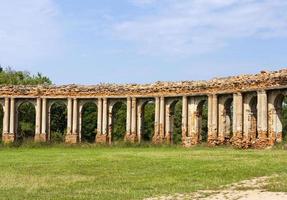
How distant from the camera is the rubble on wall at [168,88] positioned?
113ft

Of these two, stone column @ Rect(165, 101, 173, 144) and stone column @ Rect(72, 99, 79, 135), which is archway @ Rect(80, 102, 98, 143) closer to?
stone column @ Rect(72, 99, 79, 135)

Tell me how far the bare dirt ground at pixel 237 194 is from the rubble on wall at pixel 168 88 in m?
18.4

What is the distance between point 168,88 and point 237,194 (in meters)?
29.0

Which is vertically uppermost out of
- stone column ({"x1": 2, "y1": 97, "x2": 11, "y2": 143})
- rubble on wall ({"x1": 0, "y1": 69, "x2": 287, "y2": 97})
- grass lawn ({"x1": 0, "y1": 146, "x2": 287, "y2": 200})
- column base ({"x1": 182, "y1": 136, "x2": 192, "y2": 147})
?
rubble on wall ({"x1": 0, "y1": 69, "x2": 287, "y2": 97})

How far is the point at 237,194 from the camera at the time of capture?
1422cm

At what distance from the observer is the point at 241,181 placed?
16.8 m

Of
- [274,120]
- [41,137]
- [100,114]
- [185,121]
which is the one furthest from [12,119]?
[274,120]

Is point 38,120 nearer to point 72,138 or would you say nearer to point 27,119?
point 72,138

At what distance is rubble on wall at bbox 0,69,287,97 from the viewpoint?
34537 mm

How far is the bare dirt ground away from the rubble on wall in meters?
18.4

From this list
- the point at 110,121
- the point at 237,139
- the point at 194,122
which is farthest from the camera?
the point at 110,121

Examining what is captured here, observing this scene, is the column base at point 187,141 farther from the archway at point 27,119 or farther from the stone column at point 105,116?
the archway at point 27,119

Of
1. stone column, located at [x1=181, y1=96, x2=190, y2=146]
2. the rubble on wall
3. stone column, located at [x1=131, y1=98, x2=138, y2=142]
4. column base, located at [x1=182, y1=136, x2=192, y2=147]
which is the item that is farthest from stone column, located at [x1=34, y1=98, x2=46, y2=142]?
column base, located at [x1=182, y1=136, x2=192, y2=147]

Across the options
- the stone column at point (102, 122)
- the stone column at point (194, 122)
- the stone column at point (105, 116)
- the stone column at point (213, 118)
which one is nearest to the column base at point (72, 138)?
the stone column at point (102, 122)
